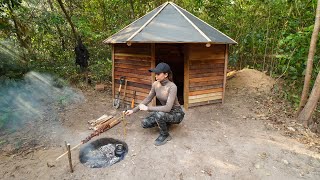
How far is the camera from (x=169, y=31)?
18.3ft

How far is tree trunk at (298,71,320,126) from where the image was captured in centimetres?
552

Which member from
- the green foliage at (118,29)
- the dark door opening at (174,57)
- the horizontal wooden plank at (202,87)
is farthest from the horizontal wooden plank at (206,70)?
the dark door opening at (174,57)

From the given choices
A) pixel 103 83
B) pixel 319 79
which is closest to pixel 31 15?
pixel 103 83

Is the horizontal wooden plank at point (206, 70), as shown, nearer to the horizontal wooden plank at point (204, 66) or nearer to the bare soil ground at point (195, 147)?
the horizontal wooden plank at point (204, 66)

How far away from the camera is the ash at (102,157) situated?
4.24 metres

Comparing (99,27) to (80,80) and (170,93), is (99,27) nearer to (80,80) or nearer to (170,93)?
(80,80)

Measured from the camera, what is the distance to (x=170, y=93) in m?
4.42

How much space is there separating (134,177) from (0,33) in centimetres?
728

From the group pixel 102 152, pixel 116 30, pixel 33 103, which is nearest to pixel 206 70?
pixel 102 152

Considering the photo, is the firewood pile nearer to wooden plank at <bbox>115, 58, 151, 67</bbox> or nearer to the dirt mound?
wooden plank at <bbox>115, 58, 151, 67</bbox>

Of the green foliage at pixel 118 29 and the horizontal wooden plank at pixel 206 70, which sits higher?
the green foliage at pixel 118 29

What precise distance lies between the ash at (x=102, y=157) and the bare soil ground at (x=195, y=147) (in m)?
0.20

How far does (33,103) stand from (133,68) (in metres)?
3.08

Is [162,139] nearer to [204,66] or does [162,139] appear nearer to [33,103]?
[204,66]
